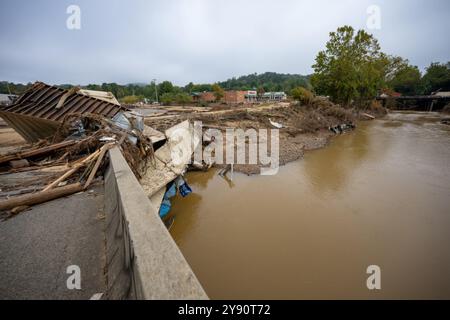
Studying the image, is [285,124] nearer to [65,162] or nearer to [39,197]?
[65,162]

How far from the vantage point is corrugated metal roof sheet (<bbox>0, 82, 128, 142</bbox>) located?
5.85 m

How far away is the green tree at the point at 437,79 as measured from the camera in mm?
45344

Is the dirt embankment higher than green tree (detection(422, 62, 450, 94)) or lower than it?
lower

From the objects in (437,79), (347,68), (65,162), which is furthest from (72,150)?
(437,79)

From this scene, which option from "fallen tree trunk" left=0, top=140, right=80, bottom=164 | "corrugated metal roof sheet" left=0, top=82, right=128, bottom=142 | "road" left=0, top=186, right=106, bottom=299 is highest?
"corrugated metal roof sheet" left=0, top=82, right=128, bottom=142

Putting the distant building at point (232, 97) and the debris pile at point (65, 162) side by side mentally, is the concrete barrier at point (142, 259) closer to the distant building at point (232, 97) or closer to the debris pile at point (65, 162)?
the debris pile at point (65, 162)

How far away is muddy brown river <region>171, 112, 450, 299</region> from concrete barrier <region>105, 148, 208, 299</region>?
2.27m

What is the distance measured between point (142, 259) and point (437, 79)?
244 ft

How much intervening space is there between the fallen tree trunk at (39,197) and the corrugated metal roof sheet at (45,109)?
4319 millimetres

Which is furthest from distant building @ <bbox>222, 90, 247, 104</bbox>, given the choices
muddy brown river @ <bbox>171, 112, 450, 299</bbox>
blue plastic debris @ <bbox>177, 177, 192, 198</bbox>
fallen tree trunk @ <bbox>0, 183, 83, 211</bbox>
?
fallen tree trunk @ <bbox>0, 183, 83, 211</bbox>

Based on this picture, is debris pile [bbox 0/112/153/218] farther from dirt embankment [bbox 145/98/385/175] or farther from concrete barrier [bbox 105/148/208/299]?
dirt embankment [bbox 145/98/385/175]

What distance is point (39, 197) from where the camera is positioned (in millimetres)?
2502

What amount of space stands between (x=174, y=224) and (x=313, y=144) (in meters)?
10.8

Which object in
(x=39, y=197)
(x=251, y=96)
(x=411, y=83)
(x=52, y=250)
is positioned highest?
(x=411, y=83)
